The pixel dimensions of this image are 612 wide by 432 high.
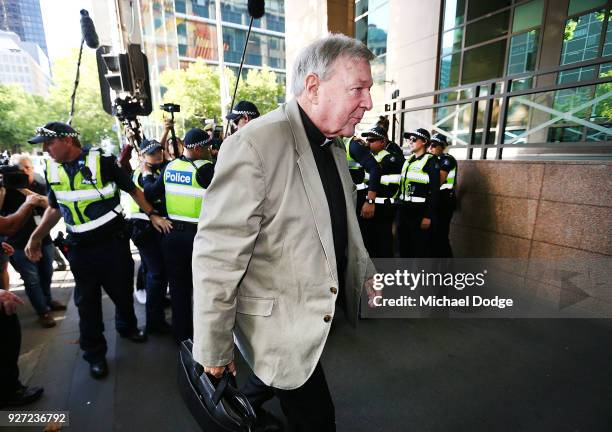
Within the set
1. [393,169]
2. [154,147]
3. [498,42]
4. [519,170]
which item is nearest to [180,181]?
[154,147]

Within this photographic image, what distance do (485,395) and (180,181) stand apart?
127 inches

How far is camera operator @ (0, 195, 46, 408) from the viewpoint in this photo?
2.39m

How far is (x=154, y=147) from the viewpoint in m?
3.92

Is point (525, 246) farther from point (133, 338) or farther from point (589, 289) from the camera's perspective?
point (133, 338)

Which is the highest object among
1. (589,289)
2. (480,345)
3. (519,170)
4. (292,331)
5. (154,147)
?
(154,147)

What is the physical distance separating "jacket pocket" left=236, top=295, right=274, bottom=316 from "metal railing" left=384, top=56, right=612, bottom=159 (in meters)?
4.58

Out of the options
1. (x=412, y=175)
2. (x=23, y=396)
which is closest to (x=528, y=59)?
(x=412, y=175)

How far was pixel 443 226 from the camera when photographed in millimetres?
4609

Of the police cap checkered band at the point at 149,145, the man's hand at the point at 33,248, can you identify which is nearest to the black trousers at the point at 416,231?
the police cap checkered band at the point at 149,145

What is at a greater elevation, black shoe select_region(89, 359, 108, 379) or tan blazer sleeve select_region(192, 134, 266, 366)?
tan blazer sleeve select_region(192, 134, 266, 366)

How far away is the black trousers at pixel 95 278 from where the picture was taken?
2.97 metres

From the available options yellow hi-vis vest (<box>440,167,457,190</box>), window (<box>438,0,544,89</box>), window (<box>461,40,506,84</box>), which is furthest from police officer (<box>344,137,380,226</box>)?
window (<box>461,40,506,84</box>)

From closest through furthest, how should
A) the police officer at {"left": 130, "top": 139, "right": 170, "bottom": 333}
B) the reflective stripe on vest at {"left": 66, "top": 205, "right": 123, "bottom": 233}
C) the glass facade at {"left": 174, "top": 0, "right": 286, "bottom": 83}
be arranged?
the reflective stripe on vest at {"left": 66, "top": 205, "right": 123, "bottom": 233} < the police officer at {"left": 130, "top": 139, "right": 170, "bottom": 333} < the glass facade at {"left": 174, "top": 0, "right": 286, "bottom": 83}

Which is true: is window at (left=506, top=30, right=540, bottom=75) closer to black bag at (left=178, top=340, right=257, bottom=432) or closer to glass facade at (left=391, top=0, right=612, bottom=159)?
glass facade at (left=391, top=0, right=612, bottom=159)
